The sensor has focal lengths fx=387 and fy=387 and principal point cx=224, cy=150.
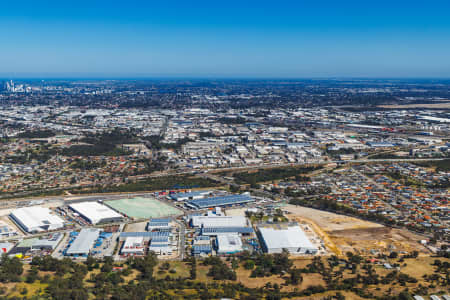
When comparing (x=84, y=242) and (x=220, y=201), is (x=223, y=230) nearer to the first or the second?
(x=220, y=201)

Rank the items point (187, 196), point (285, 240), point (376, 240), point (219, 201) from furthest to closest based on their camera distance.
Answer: point (187, 196) < point (219, 201) < point (376, 240) < point (285, 240)

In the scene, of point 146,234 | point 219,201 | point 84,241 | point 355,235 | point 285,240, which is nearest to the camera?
point 84,241

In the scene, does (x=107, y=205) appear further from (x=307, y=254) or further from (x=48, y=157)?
(x=48, y=157)

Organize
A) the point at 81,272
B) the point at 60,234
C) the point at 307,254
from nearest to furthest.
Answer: the point at 81,272 → the point at 307,254 → the point at 60,234

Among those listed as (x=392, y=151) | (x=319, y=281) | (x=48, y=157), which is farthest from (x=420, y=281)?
(x=48, y=157)

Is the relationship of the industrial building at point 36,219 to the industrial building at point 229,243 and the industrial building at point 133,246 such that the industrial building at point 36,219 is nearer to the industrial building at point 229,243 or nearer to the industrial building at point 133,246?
the industrial building at point 133,246

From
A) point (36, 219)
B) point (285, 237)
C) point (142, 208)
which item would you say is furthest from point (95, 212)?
point (285, 237)
